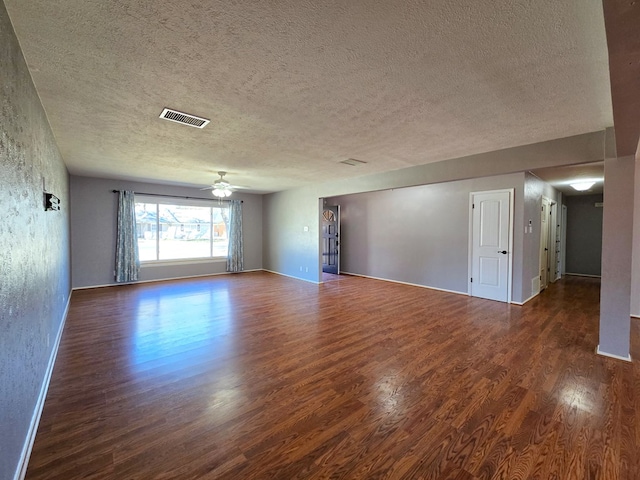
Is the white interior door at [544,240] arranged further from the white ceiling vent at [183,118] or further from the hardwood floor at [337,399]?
the white ceiling vent at [183,118]

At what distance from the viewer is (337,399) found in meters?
2.28

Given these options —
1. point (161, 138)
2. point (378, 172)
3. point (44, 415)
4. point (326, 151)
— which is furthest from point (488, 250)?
point (44, 415)

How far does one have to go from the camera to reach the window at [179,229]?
7.18 m

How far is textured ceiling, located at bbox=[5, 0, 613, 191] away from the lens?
4.82 feet

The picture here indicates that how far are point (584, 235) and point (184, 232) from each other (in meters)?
11.4

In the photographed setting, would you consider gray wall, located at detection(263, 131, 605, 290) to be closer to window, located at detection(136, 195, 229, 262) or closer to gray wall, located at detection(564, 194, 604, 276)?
window, located at detection(136, 195, 229, 262)

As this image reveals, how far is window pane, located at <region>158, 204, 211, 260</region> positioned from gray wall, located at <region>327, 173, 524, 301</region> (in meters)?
3.95

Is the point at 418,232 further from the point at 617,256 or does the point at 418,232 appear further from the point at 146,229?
the point at 146,229

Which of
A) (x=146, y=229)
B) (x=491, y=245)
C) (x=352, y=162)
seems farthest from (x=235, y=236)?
(x=491, y=245)

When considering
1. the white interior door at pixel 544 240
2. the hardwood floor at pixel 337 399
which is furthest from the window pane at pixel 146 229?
the white interior door at pixel 544 240

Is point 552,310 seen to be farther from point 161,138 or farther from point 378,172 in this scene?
Answer: point 161,138

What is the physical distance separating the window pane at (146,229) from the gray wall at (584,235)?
11740mm

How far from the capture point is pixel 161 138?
136 inches

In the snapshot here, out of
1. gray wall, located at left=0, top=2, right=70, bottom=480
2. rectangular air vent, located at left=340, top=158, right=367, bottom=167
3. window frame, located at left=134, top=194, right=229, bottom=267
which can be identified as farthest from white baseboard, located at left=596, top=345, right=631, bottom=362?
window frame, located at left=134, top=194, right=229, bottom=267
